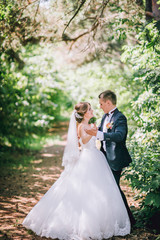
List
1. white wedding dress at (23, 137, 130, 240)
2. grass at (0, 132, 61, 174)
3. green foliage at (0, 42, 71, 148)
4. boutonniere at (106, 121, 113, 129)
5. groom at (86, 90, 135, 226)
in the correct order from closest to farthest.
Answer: white wedding dress at (23, 137, 130, 240), groom at (86, 90, 135, 226), boutonniere at (106, 121, 113, 129), grass at (0, 132, 61, 174), green foliage at (0, 42, 71, 148)

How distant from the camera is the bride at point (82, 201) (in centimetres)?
354

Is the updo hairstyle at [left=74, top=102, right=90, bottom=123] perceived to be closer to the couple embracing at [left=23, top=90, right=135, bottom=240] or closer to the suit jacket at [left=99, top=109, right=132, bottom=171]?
the couple embracing at [left=23, top=90, right=135, bottom=240]

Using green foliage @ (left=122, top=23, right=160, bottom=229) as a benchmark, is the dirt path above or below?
below

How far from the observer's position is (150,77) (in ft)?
14.5

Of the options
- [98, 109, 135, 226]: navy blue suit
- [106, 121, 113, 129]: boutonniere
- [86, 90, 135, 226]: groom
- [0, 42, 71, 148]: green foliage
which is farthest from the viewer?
[0, 42, 71, 148]: green foliage

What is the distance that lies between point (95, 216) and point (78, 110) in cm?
172

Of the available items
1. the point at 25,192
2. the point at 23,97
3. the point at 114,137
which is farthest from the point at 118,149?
the point at 23,97

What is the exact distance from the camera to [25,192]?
20.5ft

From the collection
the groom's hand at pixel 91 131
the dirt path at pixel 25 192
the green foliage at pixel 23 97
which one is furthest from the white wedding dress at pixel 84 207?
the green foliage at pixel 23 97

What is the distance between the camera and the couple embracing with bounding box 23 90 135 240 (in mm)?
3553

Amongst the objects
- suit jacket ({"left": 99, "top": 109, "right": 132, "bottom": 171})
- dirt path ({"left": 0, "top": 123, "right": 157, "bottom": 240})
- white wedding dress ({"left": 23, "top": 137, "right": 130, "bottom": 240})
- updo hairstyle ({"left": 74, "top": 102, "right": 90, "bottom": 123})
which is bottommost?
dirt path ({"left": 0, "top": 123, "right": 157, "bottom": 240})

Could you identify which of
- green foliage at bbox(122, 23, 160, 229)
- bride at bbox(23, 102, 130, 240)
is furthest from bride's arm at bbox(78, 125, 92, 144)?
green foliage at bbox(122, 23, 160, 229)

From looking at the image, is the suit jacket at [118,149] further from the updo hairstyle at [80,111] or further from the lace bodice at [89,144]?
the updo hairstyle at [80,111]

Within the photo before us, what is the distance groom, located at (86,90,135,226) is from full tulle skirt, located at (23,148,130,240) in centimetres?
18
